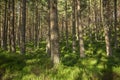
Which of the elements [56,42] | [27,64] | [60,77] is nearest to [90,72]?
[60,77]

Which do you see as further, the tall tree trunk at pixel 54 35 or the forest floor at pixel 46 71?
the tall tree trunk at pixel 54 35

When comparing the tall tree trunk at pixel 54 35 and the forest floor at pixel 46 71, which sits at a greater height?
the tall tree trunk at pixel 54 35

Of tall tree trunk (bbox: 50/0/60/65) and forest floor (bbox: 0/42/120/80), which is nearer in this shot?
forest floor (bbox: 0/42/120/80)

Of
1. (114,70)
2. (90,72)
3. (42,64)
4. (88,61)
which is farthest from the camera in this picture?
(88,61)

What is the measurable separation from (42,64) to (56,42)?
3.93 feet

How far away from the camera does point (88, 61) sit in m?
12.9

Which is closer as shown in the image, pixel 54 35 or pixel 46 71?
pixel 46 71

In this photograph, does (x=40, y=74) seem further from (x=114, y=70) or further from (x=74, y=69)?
(x=114, y=70)

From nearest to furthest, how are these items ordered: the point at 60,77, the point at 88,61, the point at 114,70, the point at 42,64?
the point at 60,77 → the point at 42,64 → the point at 114,70 → the point at 88,61

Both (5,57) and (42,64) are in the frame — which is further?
(5,57)

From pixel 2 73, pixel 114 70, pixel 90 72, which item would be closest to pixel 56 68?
pixel 90 72

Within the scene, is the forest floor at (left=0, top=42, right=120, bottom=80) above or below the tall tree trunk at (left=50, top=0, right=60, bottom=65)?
below

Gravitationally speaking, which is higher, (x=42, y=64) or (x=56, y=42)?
(x=56, y=42)

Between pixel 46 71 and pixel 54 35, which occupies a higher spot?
pixel 54 35
